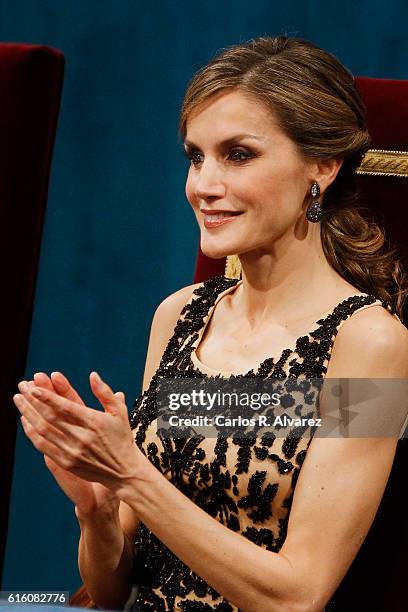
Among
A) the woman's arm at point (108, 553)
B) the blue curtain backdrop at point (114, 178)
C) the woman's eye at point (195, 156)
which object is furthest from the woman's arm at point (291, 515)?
the blue curtain backdrop at point (114, 178)

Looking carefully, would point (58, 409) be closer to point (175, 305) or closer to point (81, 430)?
point (81, 430)

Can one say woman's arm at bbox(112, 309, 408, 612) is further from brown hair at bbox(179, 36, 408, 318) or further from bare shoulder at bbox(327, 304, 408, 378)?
brown hair at bbox(179, 36, 408, 318)

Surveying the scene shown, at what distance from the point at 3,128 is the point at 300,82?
47 centimetres

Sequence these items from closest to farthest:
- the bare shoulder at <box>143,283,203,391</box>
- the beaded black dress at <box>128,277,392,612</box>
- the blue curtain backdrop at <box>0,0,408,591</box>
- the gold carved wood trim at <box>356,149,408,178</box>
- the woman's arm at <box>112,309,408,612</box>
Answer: the woman's arm at <box>112,309,408,612</box> < the beaded black dress at <box>128,277,392,612</box> < the gold carved wood trim at <box>356,149,408,178</box> < the bare shoulder at <box>143,283,203,391</box> < the blue curtain backdrop at <box>0,0,408,591</box>

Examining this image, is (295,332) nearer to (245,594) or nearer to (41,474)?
(245,594)

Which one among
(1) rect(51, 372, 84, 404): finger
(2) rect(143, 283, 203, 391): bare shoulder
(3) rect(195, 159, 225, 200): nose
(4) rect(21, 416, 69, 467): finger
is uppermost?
(3) rect(195, 159, 225, 200): nose

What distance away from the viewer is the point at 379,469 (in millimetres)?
1513

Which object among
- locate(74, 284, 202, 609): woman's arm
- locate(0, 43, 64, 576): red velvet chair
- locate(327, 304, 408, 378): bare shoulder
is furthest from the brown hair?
locate(74, 284, 202, 609): woman's arm

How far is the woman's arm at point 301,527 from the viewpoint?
145 cm

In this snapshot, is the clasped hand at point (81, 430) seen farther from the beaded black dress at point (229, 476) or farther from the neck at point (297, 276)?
the neck at point (297, 276)

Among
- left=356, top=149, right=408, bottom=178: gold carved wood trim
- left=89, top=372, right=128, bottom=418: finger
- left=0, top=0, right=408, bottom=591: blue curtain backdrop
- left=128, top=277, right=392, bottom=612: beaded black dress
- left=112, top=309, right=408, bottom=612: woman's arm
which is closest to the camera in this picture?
left=89, top=372, right=128, bottom=418: finger

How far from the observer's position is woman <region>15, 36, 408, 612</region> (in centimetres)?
146

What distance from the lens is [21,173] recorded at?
5.82 feet

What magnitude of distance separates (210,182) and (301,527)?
0.48 metres
